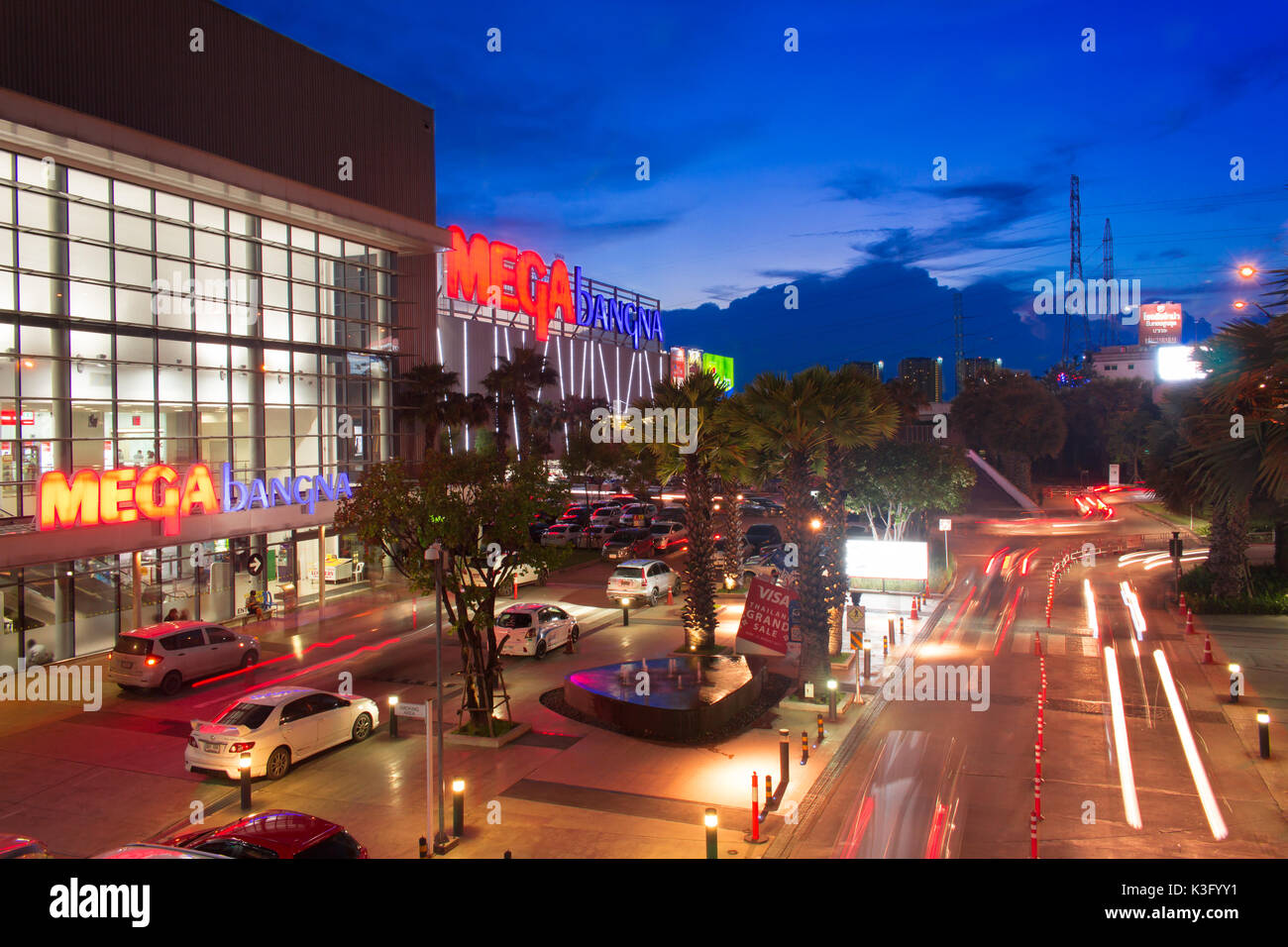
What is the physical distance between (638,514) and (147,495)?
29688 mm

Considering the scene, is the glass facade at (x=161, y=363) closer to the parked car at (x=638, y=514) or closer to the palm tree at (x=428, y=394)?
the palm tree at (x=428, y=394)

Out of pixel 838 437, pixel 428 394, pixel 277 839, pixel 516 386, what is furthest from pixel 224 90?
pixel 277 839

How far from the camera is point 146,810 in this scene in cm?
1296

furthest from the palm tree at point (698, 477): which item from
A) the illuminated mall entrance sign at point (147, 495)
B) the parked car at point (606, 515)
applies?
the parked car at point (606, 515)

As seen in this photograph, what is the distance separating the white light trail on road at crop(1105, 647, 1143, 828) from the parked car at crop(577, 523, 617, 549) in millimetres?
26579

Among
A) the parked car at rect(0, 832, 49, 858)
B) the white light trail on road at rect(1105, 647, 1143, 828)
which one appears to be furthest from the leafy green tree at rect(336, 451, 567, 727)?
the white light trail on road at rect(1105, 647, 1143, 828)

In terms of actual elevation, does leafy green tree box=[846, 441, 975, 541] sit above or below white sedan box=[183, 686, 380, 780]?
above

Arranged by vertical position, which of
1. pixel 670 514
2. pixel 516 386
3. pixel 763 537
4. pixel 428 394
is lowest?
pixel 763 537

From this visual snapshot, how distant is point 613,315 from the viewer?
214ft

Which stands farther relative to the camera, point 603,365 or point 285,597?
point 603,365

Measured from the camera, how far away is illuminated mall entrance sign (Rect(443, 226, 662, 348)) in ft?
145

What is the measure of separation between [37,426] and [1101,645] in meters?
28.5

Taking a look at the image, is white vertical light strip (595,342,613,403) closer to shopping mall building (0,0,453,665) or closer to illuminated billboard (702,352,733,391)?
illuminated billboard (702,352,733,391)

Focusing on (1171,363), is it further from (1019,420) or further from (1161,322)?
(1161,322)
